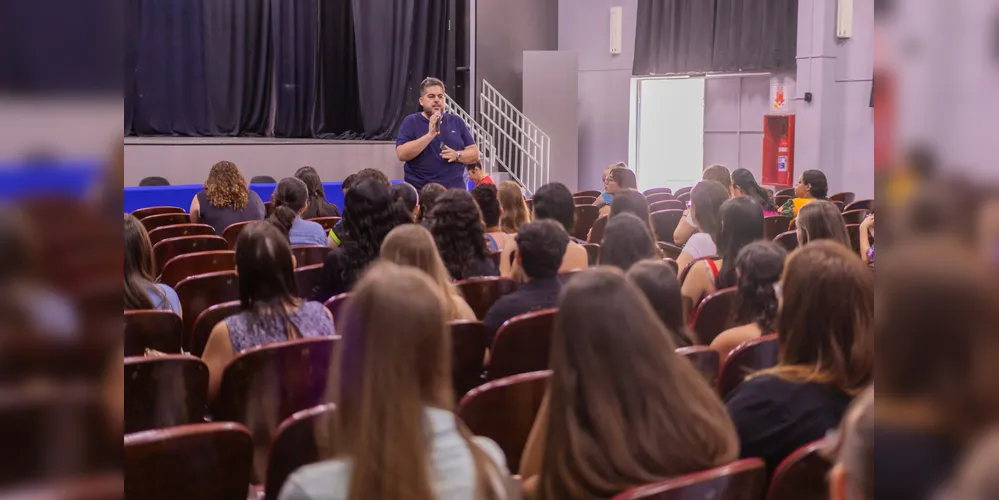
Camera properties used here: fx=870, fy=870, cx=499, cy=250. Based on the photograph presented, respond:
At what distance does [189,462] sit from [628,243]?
1835mm

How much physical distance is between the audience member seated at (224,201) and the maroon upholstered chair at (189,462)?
385 centimetres

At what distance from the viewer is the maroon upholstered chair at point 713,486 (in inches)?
48.2

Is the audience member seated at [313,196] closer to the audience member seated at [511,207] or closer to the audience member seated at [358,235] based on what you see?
the audience member seated at [511,207]

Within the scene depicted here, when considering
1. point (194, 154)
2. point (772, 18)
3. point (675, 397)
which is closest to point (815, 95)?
point (772, 18)

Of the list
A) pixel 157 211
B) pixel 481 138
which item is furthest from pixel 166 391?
pixel 481 138

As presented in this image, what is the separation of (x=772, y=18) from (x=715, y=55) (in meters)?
0.81

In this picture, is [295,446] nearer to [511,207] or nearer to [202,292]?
[202,292]

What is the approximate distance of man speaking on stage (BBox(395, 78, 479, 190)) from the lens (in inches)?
223

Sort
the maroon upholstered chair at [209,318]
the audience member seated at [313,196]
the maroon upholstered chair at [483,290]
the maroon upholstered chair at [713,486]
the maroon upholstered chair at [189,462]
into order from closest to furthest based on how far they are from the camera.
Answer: the maroon upholstered chair at [713,486] → the maroon upholstered chair at [189,462] → the maroon upholstered chair at [209,318] → the maroon upholstered chair at [483,290] → the audience member seated at [313,196]

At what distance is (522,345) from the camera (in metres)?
2.53

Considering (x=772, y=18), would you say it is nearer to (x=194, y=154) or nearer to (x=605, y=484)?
(x=194, y=154)

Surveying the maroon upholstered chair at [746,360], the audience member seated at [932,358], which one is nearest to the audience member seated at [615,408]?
the maroon upholstered chair at [746,360]

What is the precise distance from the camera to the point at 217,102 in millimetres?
9891

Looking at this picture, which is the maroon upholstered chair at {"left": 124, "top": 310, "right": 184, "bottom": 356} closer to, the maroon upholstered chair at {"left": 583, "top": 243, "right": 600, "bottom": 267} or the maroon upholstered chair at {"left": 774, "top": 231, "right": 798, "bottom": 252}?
the maroon upholstered chair at {"left": 583, "top": 243, "right": 600, "bottom": 267}
